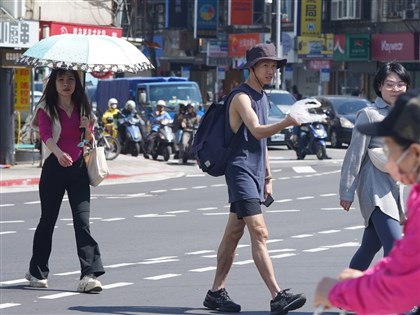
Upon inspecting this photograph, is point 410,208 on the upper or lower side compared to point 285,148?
upper

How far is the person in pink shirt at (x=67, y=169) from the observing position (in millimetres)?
10445

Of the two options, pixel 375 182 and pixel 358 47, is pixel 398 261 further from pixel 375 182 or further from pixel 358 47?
pixel 358 47

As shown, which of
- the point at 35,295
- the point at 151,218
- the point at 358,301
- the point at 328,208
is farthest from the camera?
the point at 328,208

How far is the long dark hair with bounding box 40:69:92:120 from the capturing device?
10.5 meters

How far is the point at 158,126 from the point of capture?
1256 inches

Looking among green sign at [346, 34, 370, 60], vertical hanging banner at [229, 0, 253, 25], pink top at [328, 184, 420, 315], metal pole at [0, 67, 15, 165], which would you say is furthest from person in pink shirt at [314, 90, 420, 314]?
vertical hanging banner at [229, 0, 253, 25]

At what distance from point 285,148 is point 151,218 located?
2130 centimetres

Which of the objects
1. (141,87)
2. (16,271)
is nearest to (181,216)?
(16,271)

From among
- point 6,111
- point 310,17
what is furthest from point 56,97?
point 310,17

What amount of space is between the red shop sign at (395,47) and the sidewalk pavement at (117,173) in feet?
81.8

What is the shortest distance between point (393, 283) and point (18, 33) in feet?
69.5

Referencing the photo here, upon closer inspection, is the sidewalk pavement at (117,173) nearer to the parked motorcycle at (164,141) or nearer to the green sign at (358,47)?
the parked motorcycle at (164,141)

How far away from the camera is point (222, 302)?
9555 mm

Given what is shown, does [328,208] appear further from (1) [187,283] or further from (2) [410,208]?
(2) [410,208]
